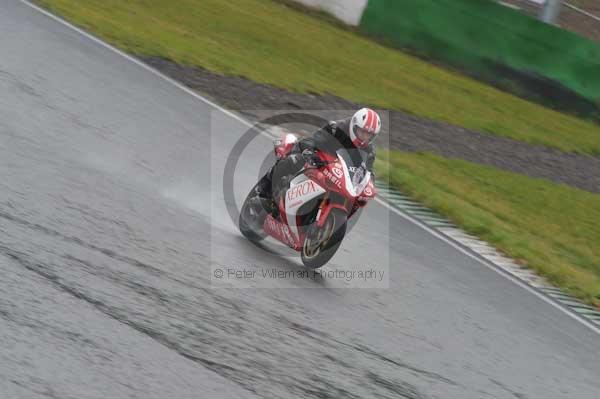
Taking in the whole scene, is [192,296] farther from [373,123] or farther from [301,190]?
[373,123]

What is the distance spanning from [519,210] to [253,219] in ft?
22.7

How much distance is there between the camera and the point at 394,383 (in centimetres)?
622

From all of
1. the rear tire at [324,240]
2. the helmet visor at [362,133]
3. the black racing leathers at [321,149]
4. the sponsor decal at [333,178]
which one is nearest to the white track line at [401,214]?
the black racing leathers at [321,149]

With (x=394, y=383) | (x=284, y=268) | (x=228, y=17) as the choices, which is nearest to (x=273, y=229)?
(x=284, y=268)

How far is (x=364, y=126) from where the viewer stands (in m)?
8.19

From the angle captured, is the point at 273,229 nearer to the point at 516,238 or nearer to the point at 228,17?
the point at 516,238

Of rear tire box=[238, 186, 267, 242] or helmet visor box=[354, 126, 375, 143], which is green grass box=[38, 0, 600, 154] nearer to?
rear tire box=[238, 186, 267, 242]

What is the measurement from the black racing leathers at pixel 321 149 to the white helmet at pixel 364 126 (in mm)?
144

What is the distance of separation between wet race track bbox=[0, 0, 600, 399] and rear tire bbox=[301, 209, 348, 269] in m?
0.17

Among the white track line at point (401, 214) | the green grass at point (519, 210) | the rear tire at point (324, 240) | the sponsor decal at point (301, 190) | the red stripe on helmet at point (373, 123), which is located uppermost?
the red stripe on helmet at point (373, 123)

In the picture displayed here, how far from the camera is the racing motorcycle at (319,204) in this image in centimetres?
815

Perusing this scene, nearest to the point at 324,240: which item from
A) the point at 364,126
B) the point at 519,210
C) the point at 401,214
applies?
the point at 364,126

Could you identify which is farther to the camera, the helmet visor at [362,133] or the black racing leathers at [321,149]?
the black racing leathers at [321,149]

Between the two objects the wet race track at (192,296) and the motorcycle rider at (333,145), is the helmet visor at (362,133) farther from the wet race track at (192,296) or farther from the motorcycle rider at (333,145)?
the wet race track at (192,296)
